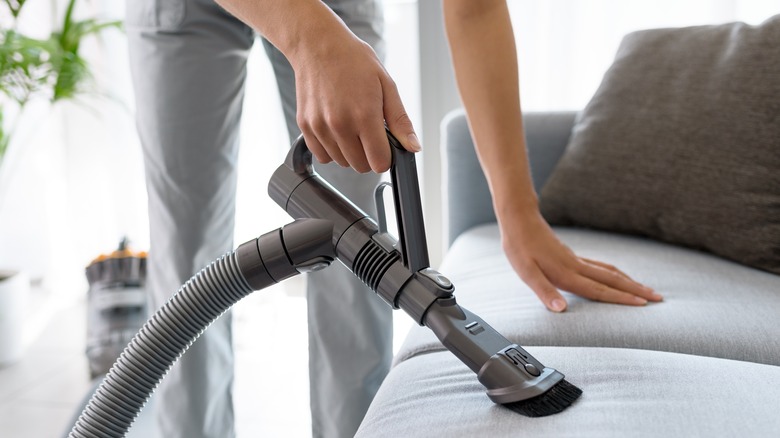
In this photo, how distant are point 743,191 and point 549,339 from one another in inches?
22.9

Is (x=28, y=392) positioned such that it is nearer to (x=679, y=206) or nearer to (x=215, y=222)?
(x=215, y=222)

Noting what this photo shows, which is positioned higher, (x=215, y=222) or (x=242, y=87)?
(x=242, y=87)

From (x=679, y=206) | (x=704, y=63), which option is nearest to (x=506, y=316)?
(x=679, y=206)

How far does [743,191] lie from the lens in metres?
1.25

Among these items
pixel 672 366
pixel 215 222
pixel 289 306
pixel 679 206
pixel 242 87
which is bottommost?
pixel 289 306

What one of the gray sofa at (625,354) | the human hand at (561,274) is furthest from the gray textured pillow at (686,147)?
the human hand at (561,274)

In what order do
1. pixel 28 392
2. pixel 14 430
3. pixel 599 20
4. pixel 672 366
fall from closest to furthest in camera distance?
1. pixel 672 366
2. pixel 14 430
3. pixel 28 392
4. pixel 599 20

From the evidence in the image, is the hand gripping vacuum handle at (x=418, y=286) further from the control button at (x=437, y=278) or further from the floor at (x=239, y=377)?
the floor at (x=239, y=377)

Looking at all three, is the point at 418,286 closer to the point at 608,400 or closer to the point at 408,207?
the point at 408,207

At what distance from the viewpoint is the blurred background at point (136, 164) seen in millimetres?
2035

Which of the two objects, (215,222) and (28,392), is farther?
(28,392)

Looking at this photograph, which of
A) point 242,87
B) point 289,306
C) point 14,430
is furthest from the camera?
point 289,306

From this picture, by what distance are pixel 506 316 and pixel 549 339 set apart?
0.09m

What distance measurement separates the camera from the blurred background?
204 cm
